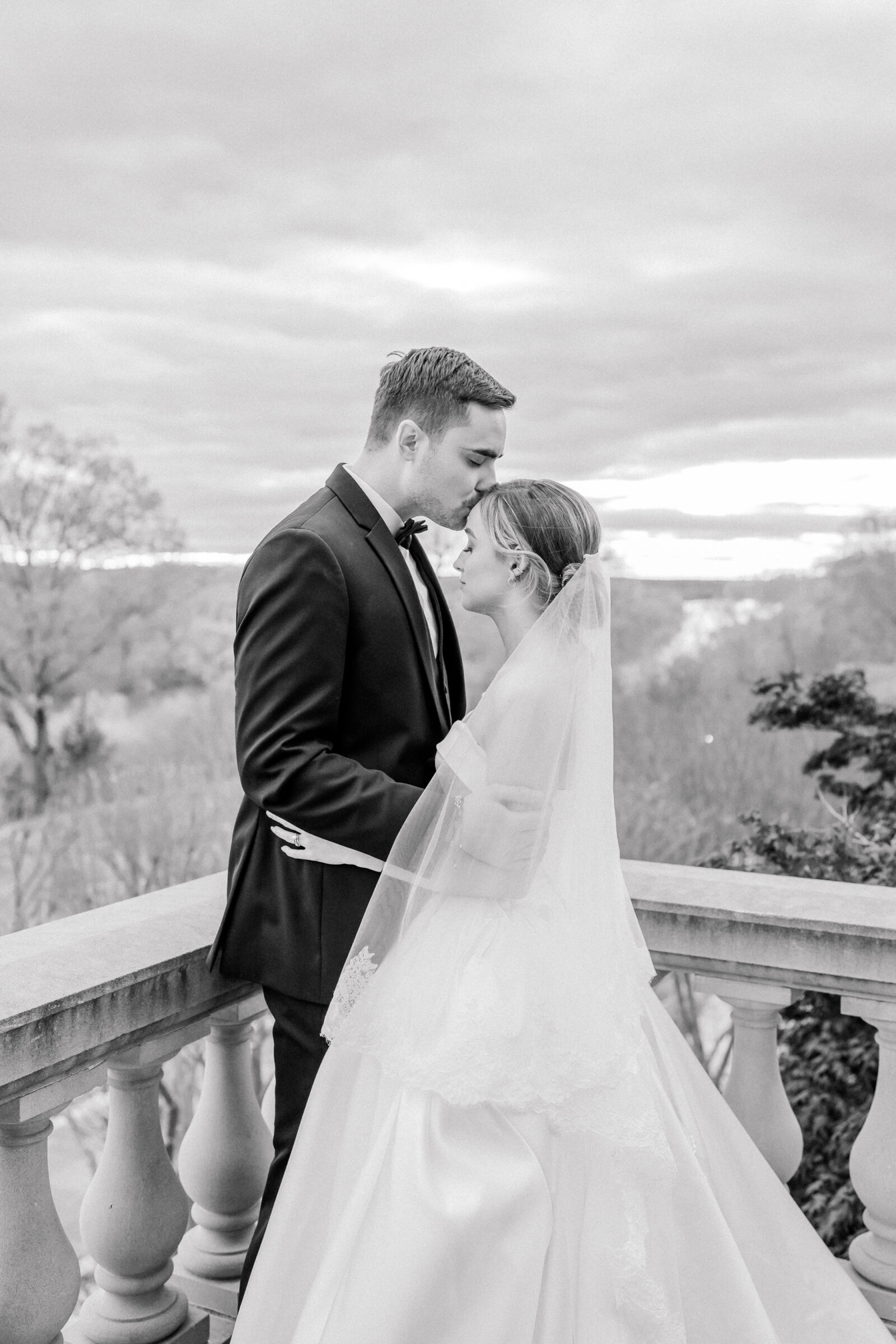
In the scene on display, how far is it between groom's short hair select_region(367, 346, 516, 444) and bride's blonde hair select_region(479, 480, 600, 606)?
21 cm

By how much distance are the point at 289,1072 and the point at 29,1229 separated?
55 centimetres

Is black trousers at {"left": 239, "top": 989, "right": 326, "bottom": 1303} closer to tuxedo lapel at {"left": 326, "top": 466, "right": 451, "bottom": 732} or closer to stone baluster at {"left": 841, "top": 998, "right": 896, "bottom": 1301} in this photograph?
tuxedo lapel at {"left": 326, "top": 466, "right": 451, "bottom": 732}

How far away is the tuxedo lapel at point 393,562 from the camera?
241cm

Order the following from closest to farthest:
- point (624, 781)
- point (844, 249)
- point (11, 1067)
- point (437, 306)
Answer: point (11, 1067)
point (624, 781)
point (844, 249)
point (437, 306)

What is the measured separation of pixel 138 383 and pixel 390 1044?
33585 millimetres

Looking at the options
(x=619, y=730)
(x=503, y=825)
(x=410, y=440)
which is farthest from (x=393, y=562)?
(x=619, y=730)

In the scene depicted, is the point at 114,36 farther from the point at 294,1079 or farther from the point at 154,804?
the point at 294,1079

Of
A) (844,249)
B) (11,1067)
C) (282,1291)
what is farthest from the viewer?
(844,249)

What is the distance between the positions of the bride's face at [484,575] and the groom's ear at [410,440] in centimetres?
19

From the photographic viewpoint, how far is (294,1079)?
2365 mm

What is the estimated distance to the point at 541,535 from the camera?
2426 mm

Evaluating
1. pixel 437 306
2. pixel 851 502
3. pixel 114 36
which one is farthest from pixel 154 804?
pixel 437 306

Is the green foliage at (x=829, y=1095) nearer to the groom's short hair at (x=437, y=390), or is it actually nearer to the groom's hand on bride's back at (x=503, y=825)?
the groom's hand on bride's back at (x=503, y=825)

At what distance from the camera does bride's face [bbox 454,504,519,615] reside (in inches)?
96.3
